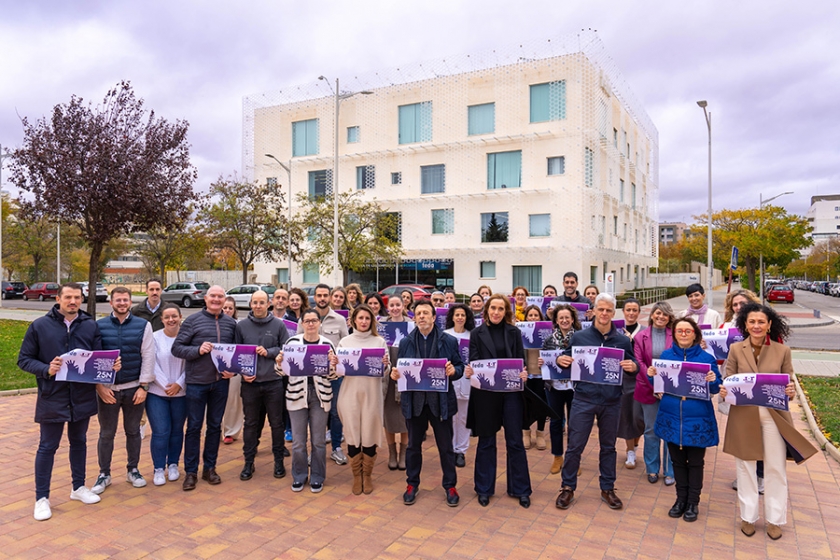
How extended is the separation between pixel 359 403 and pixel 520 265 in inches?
1241

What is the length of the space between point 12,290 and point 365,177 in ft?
103

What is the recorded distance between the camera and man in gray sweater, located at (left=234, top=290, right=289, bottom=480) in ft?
20.4

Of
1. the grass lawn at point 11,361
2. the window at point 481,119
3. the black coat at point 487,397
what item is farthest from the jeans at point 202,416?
the window at point 481,119

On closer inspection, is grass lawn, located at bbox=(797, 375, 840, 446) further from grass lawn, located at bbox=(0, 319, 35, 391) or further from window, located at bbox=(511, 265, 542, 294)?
window, located at bbox=(511, 265, 542, 294)

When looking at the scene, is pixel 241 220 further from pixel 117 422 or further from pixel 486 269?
pixel 117 422

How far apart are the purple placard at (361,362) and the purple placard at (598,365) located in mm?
1911

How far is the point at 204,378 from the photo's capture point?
6.03 metres

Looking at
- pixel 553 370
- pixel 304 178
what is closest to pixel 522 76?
pixel 304 178

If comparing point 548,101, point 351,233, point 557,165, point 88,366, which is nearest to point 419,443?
point 88,366

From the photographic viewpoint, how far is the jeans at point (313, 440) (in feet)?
19.8

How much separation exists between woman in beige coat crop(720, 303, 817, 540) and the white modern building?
99.2 ft

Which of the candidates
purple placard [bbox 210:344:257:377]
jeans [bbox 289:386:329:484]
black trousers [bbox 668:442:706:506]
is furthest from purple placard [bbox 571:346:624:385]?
purple placard [bbox 210:344:257:377]

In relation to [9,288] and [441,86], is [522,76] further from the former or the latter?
[9,288]

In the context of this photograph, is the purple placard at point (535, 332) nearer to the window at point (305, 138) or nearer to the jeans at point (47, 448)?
the jeans at point (47, 448)
